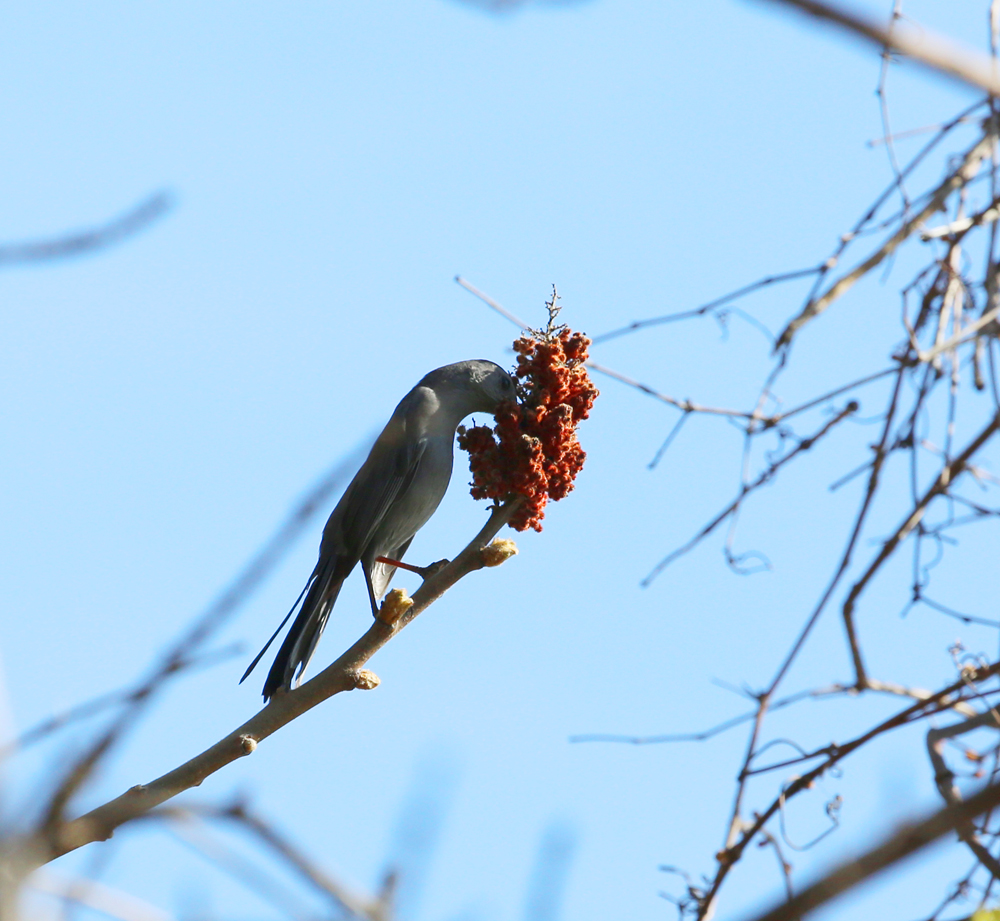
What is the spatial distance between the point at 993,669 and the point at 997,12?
59.1 inches

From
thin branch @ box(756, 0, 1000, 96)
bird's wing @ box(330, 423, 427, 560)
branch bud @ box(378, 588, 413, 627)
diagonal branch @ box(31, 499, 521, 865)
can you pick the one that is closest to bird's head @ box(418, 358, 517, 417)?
bird's wing @ box(330, 423, 427, 560)

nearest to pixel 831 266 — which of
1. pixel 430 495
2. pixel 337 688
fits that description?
pixel 337 688

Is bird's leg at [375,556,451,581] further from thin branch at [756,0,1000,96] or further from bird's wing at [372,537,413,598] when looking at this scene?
thin branch at [756,0,1000,96]

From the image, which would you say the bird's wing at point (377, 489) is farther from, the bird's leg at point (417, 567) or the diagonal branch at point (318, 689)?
the diagonal branch at point (318, 689)

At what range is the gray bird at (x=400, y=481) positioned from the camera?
13.3 ft

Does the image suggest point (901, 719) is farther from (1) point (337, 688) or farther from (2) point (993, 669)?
(1) point (337, 688)

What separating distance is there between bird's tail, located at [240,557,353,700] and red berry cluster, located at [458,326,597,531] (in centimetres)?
82

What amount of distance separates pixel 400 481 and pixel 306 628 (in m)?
0.68

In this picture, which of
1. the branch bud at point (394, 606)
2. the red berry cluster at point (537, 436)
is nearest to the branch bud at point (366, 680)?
the branch bud at point (394, 606)

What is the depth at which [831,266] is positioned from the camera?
2611 millimetres

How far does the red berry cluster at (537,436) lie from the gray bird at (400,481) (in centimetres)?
65

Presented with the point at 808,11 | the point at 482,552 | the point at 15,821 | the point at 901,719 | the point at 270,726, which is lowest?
the point at 15,821

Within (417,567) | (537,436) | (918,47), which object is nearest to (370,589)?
(417,567)

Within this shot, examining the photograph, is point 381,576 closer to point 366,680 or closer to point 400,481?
point 400,481
